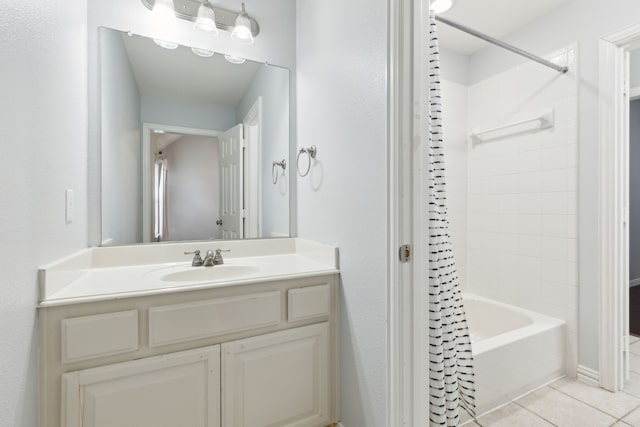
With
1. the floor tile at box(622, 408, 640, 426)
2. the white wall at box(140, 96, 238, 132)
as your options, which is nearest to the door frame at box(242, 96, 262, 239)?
the white wall at box(140, 96, 238, 132)

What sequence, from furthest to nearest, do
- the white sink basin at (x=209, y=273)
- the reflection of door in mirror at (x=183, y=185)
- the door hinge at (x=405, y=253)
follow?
the reflection of door in mirror at (x=183, y=185), the white sink basin at (x=209, y=273), the door hinge at (x=405, y=253)

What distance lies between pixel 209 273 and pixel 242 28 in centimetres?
135

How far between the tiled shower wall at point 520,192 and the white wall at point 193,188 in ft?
6.26

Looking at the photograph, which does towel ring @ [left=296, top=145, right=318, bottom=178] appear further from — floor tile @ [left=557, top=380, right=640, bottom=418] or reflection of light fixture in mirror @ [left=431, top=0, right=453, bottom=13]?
floor tile @ [left=557, top=380, right=640, bottom=418]

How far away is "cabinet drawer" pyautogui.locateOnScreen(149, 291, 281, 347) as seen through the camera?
3.37 ft

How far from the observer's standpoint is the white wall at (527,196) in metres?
1.88

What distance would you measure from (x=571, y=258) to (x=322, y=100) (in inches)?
72.9

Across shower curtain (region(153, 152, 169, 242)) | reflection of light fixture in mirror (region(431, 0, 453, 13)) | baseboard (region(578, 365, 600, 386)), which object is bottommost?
baseboard (region(578, 365, 600, 386))

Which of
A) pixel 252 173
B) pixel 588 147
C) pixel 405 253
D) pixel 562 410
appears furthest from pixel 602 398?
pixel 252 173

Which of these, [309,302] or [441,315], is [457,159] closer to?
[441,315]

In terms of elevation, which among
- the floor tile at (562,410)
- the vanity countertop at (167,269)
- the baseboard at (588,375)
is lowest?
the floor tile at (562,410)

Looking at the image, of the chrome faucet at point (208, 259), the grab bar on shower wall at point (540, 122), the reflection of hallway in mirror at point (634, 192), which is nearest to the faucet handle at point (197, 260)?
the chrome faucet at point (208, 259)

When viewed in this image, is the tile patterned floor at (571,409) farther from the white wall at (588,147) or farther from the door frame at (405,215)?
the door frame at (405,215)

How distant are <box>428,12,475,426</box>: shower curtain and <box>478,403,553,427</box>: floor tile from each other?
34cm
